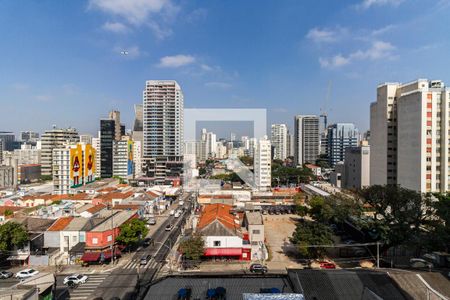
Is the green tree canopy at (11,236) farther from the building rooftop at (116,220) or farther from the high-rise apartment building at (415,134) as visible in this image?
the high-rise apartment building at (415,134)

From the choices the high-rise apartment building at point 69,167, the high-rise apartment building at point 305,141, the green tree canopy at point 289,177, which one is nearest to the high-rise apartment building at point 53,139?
the high-rise apartment building at point 69,167

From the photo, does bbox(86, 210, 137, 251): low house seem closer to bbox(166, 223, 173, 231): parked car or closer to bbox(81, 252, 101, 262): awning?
bbox(81, 252, 101, 262): awning

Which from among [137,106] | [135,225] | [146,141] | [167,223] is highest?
[137,106]

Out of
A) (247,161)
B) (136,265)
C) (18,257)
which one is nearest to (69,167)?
(18,257)

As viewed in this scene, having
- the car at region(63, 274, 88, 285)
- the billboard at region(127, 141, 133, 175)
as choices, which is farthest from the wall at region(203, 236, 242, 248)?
the billboard at region(127, 141, 133, 175)

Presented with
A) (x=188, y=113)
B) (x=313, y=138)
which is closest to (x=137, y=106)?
(x=313, y=138)

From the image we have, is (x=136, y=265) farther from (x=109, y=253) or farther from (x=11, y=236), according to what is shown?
(x=11, y=236)

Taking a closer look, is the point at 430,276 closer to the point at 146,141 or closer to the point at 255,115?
the point at 255,115
